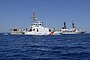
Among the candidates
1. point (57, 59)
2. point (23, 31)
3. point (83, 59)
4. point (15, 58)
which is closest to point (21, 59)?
point (15, 58)

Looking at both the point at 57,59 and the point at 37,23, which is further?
the point at 37,23

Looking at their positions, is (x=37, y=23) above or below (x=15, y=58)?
above

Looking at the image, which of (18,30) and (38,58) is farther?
(18,30)

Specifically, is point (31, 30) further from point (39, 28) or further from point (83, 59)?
point (83, 59)

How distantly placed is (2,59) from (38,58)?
360 centimetres

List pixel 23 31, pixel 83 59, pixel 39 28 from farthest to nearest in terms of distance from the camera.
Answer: pixel 23 31 < pixel 39 28 < pixel 83 59

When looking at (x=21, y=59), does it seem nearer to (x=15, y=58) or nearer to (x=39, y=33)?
(x=15, y=58)

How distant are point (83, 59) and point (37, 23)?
457ft

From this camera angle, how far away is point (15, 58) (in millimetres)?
27375

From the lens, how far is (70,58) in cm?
2720

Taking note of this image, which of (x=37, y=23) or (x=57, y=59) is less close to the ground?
(x=37, y=23)

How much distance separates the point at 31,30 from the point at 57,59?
142236 mm

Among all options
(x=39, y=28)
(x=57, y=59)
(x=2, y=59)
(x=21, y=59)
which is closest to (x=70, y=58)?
(x=57, y=59)

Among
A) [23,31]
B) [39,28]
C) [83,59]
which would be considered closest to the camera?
[83,59]
